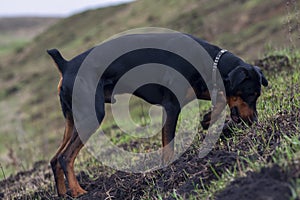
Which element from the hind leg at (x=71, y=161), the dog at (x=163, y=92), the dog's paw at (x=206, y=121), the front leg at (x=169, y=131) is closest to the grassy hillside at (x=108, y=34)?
the dog at (x=163, y=92)

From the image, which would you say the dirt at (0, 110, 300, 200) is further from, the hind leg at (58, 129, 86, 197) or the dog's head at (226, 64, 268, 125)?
the dog's head at (226, 64, 268, 125)

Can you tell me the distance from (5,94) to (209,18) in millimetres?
10454

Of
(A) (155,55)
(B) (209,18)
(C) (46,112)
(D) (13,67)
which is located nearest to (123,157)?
(A) (155,55)

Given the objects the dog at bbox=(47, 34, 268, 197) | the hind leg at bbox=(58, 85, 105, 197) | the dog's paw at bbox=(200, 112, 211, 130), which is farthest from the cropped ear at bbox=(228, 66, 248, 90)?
the hind leg at bbox=(58, 85, 105, 197)

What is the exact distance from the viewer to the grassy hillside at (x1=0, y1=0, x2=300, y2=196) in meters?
Answer: 7.83

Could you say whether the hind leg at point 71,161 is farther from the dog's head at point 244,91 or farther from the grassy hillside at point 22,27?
the grassy hillside at point 22,27

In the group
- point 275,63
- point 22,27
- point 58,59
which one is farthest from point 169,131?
point 22,27

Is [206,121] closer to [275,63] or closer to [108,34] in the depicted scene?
[275,63]

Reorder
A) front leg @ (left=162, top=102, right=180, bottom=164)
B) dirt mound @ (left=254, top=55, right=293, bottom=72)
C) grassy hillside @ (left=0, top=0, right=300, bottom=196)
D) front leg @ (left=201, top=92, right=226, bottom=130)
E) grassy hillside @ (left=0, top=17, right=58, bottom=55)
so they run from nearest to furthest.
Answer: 1. front leg @ (left=162, top=102, right=180, bottom=164)
2. front leg @ (left=201, top=92, right=226, bottom=130)
3. grassy hillside @ (left=0, top=0, right=300, bottom=196)
4. dirt mound @ (left=254, top=55, right=293, bottom=72)
5. grassy hillside @ (left=0, top=17, right=58, bottom=55)

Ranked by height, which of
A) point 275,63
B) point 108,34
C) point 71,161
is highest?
point 71,161

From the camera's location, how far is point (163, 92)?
5703mm

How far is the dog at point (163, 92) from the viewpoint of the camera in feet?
17.3

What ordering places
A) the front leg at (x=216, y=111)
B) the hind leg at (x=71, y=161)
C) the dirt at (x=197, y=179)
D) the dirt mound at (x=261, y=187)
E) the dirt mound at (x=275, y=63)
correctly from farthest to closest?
the dirt mound at (x=275, y=63)
the front leg at (x=216, y=111)
the hind leg at (x=71, y=161)
the dirt at (x=197, y=179)
the dirt mound at (x=261, y=187)

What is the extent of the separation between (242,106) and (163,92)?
86cm
